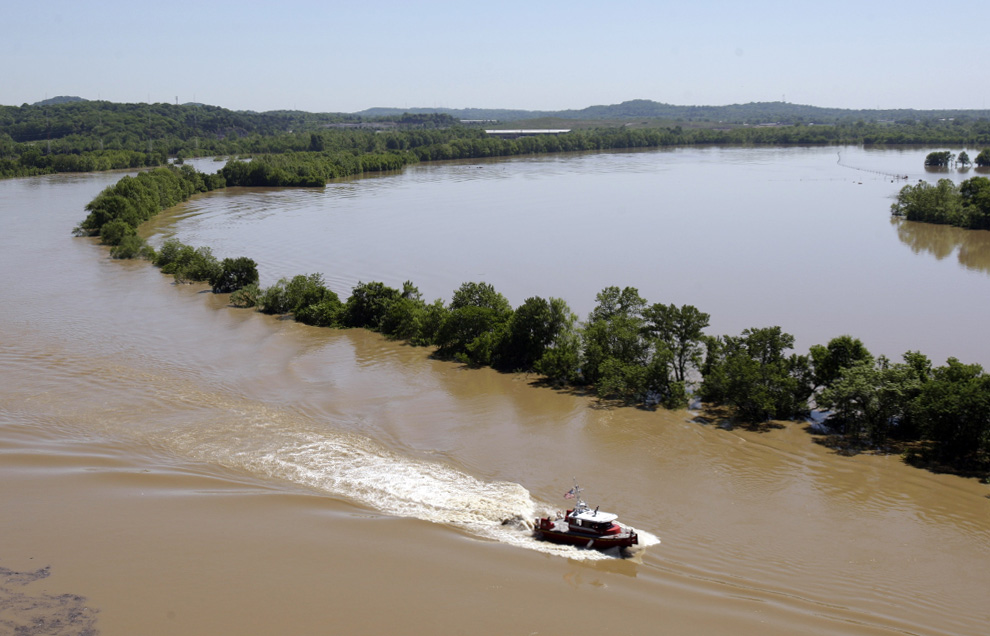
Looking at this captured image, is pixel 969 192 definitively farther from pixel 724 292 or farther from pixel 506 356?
pixel 506 356

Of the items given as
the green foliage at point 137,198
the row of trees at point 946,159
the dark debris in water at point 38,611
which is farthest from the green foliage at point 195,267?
the row of trees at point 946,159

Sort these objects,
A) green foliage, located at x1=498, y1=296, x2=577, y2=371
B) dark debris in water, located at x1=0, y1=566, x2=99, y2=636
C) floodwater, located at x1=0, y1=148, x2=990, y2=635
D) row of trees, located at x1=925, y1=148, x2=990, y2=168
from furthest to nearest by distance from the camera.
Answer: row of trees, located at x1=925, y1=148, x2=990, y2=168, green foliage, located at x1=498, y1=296, x2=577, y2=371, floodwater, located at x1=0, y1=148, x2=990, y2=635, dark debris in water, located at x1=0, y1=566, x2=99, y2=636

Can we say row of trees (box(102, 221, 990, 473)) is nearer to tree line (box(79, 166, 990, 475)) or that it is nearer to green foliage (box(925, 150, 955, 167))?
tree line (box(79, 166, 990, 475))

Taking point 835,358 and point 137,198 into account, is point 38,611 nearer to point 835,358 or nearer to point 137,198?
point 835,358

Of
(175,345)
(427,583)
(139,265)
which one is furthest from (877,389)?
(139,265)

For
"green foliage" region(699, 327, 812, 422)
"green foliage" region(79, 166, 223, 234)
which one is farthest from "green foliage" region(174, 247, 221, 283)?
"green foliage" region(699, 327, 812, 422)

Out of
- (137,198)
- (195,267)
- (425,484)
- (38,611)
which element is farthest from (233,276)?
(137,198)
